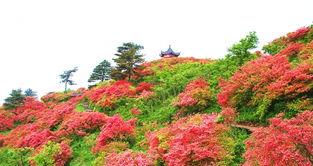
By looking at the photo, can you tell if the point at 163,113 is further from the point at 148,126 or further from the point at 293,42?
the point at 293,42

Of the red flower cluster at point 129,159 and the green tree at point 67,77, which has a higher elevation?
the green tree at point 67,77

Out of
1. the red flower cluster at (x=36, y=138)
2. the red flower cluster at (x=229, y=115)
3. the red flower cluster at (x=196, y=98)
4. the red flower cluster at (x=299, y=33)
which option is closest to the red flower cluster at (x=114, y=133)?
the red flower cluster at (x=196, y=98)

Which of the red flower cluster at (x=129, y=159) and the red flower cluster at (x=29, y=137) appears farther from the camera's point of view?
the red flower cluster at (x=29, y=137)

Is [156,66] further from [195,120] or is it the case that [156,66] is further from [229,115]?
[229,115]

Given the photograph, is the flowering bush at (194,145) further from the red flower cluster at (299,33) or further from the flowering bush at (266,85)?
the red flower cluster at (299,33)

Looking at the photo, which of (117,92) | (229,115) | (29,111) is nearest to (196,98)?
(229,115)

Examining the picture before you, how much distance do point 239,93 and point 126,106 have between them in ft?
52.9

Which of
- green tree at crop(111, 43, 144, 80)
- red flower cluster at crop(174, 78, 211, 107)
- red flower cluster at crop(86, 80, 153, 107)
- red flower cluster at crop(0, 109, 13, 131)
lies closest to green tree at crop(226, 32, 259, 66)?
red flower cluster at crop(174, 78, 211, 107)

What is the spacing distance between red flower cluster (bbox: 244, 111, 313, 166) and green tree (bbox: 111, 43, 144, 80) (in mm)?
31100

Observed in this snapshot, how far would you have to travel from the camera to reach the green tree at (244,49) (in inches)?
1353

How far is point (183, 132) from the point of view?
22344mm

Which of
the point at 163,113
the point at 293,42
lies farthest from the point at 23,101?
the point at 293,42

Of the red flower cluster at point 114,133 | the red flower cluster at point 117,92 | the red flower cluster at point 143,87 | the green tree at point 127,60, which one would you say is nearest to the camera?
the red flower cluster at point 114,133

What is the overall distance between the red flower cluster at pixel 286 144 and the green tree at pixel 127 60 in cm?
3110
